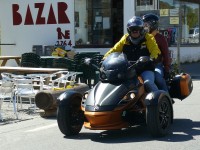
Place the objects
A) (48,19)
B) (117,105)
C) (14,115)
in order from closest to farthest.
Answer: (117,105) < (14,115) < (48,19)

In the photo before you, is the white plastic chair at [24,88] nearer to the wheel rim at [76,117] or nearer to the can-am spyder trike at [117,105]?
the wheel rim at [76,117]

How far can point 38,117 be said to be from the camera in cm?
1086

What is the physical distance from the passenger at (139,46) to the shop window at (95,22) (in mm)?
13767

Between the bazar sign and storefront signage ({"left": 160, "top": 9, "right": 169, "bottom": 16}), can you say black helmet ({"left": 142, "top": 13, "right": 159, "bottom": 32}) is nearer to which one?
storefront signage ({"left": 160, "top": 9, "right": 169, "bottom": 16})

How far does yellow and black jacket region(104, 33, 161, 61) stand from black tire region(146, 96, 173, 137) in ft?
3.07

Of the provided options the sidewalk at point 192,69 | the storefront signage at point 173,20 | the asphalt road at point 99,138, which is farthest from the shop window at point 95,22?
the asphalt road at point 99,138

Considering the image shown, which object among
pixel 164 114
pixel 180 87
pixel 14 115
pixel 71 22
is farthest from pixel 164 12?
pixel 164 114

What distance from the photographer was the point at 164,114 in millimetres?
8016

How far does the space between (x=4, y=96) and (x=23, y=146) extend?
2.87 m

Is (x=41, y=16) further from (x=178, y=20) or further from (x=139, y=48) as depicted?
(x=139, y=48)

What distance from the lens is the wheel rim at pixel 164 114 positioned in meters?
7.91

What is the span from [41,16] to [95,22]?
2.38 meters

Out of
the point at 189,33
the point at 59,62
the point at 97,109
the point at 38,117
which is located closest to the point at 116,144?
the point at 97,109

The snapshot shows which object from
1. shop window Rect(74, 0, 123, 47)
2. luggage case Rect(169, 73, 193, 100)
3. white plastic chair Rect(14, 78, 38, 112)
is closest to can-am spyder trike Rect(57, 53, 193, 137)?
luggage case Rect(169, 73, 193, 100)
